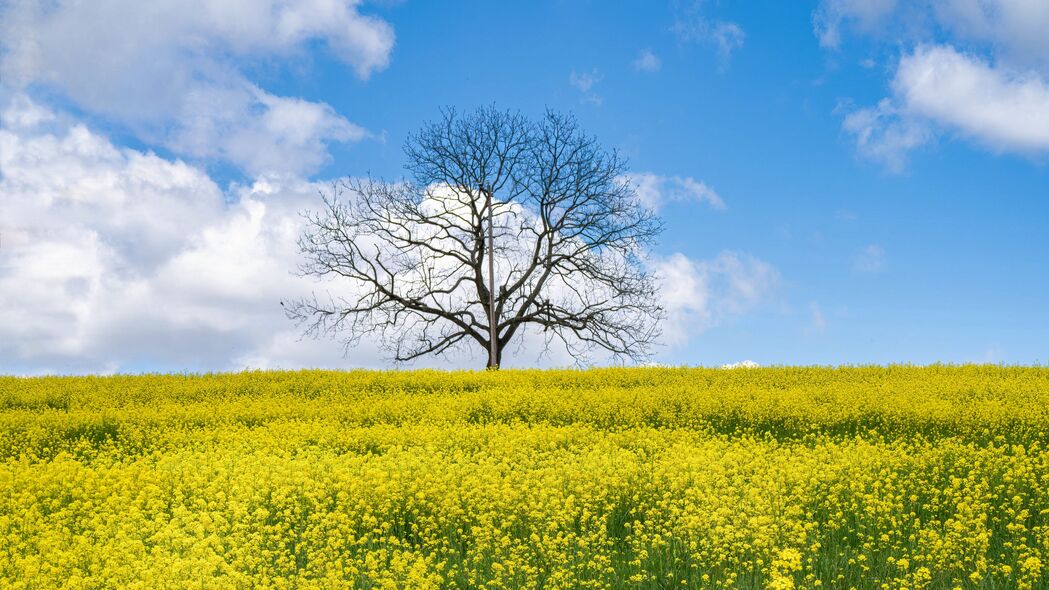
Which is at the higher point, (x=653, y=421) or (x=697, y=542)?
(x=653, y=421)

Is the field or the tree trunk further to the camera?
the tree trunk

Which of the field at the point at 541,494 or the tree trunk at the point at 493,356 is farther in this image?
the tree trunk at the point at 493,356

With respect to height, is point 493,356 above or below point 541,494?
above

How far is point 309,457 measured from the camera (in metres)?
11.1

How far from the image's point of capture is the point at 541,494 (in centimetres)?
818

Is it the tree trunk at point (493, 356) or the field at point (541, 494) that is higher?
the tree trunk at point (493, 356)

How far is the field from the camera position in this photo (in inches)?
262

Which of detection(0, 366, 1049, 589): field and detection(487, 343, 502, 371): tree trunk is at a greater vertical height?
detection(487, 343, 502, 371): tree trunk

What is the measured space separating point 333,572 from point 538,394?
11433 millimetres

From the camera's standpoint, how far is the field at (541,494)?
664cm

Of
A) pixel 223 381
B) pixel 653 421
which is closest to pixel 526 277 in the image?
pixel 223 381

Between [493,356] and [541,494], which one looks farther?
[493,356]

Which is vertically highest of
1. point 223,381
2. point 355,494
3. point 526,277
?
point 526,277

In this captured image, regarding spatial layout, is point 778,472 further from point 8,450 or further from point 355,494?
point 8,450
